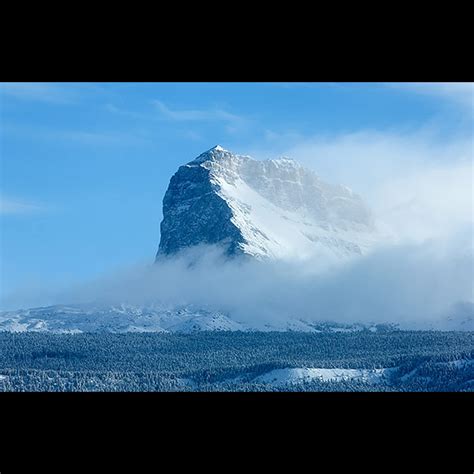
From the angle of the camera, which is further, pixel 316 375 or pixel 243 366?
pixel 243 366

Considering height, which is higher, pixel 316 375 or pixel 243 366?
pixel 243 366

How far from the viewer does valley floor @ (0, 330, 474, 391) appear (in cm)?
13062

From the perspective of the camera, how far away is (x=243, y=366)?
153750 mm

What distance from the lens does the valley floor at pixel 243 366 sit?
131 m

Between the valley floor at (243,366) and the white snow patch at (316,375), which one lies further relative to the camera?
the white snow patch at (316,375)

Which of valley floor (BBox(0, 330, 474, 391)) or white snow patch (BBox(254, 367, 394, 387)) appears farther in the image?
white snow patch (BBox(254, 367, 394, 387))
